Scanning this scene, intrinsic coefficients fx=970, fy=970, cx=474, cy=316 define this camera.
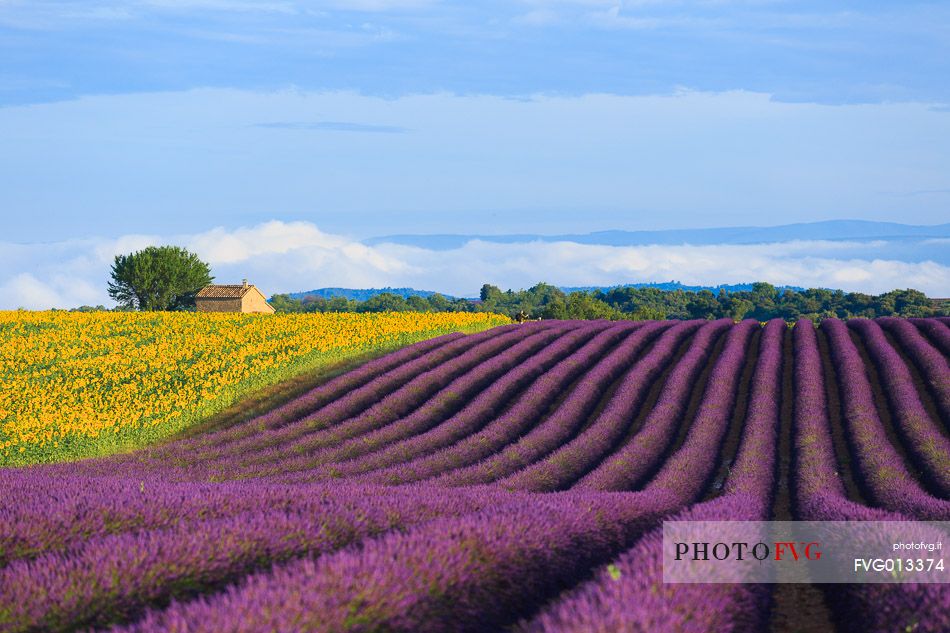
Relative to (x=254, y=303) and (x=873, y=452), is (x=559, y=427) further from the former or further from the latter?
(x=254, y=303)

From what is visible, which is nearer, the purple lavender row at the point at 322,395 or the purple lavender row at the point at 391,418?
the purple lavender row at the point at 391,418

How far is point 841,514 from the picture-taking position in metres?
11.3

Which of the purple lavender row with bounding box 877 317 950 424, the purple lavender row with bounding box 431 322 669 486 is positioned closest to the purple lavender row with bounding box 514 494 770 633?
the purple lavender row with bounding box 431 322 669 486

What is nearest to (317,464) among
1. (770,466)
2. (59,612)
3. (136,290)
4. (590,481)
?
(590,481)

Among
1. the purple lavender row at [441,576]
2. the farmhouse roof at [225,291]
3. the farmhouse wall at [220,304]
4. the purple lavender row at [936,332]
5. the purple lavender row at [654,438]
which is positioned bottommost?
the purple lavender row at [654,438]

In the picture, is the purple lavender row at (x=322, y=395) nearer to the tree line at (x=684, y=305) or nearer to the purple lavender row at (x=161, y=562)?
the purple lavender row at (x=161, y=562)

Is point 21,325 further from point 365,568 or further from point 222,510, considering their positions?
point 365,568

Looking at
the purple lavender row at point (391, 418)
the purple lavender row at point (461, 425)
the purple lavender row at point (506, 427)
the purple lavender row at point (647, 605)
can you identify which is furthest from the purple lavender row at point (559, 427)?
the purple lavender row at point (647, 605)

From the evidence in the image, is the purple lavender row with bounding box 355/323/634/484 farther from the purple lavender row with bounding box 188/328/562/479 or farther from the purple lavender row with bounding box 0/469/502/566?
the purple lavender row with bounding box 0/469/502/566

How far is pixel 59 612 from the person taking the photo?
6367 millimetres

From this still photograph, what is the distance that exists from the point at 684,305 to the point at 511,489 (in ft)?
312

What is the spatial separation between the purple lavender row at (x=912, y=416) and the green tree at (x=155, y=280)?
59.6m

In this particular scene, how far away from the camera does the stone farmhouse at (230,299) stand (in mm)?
69938

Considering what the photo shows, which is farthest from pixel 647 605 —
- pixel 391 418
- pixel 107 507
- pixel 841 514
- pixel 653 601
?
pixel 391 418
